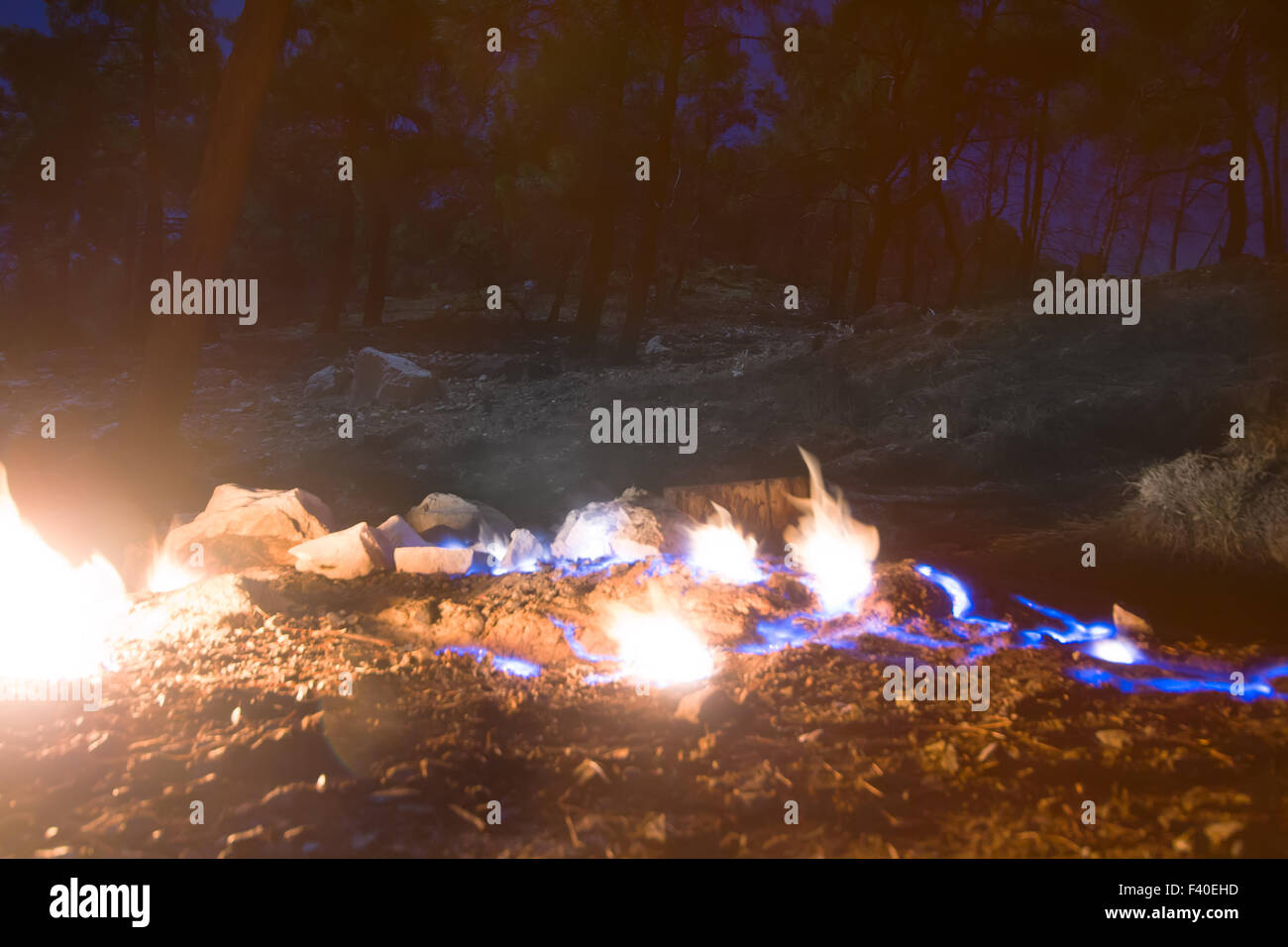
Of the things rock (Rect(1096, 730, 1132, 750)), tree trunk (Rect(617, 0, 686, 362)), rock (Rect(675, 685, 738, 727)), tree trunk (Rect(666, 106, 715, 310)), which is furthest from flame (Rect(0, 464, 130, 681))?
tree trunk (Rect(666, 106, 715, 310))

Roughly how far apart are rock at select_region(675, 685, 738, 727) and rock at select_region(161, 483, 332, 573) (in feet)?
10.4

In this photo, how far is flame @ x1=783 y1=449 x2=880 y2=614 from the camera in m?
4.59

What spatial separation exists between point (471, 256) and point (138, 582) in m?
19.2

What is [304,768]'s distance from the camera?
2.91 meters

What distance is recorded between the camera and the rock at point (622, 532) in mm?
5207

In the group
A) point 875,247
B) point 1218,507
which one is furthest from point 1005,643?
point 875,247

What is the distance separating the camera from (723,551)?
17.2ft

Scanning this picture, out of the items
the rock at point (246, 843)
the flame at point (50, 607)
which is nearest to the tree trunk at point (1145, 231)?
the flame at point (50, 607)

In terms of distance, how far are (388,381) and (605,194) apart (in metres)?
5.16
